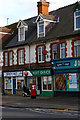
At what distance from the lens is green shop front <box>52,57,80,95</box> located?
30141mm

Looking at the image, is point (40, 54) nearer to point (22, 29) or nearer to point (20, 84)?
point (22, 29)

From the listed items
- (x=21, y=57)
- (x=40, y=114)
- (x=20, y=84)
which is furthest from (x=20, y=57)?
(x=40, y=114)

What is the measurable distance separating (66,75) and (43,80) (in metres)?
4.27

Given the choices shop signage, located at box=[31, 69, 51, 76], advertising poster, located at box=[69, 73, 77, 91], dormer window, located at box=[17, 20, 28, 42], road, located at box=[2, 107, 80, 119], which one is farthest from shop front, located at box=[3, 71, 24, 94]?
road, located at box=[2, 107, 80, 119]

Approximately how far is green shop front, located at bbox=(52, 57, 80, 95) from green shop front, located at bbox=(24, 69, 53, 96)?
900mm

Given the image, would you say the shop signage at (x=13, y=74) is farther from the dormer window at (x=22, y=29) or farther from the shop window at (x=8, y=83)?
the dormer window at (x=22, y=29)

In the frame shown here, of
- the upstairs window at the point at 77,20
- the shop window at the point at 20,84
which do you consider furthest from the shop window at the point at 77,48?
the shop window at the point at 20,84

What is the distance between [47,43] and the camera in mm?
34188

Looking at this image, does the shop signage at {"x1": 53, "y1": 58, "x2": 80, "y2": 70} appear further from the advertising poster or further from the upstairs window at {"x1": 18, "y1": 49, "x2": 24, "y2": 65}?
the upstairs window at {"x1": 18, "y1": 49, "x2": 24, "y2": 65}

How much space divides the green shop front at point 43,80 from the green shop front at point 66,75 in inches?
35.4

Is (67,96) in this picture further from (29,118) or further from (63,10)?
(29,118)

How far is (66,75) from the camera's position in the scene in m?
31.7

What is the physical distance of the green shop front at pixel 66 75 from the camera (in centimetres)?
3014

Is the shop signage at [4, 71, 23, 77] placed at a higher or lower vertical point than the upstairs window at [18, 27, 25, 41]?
lower
